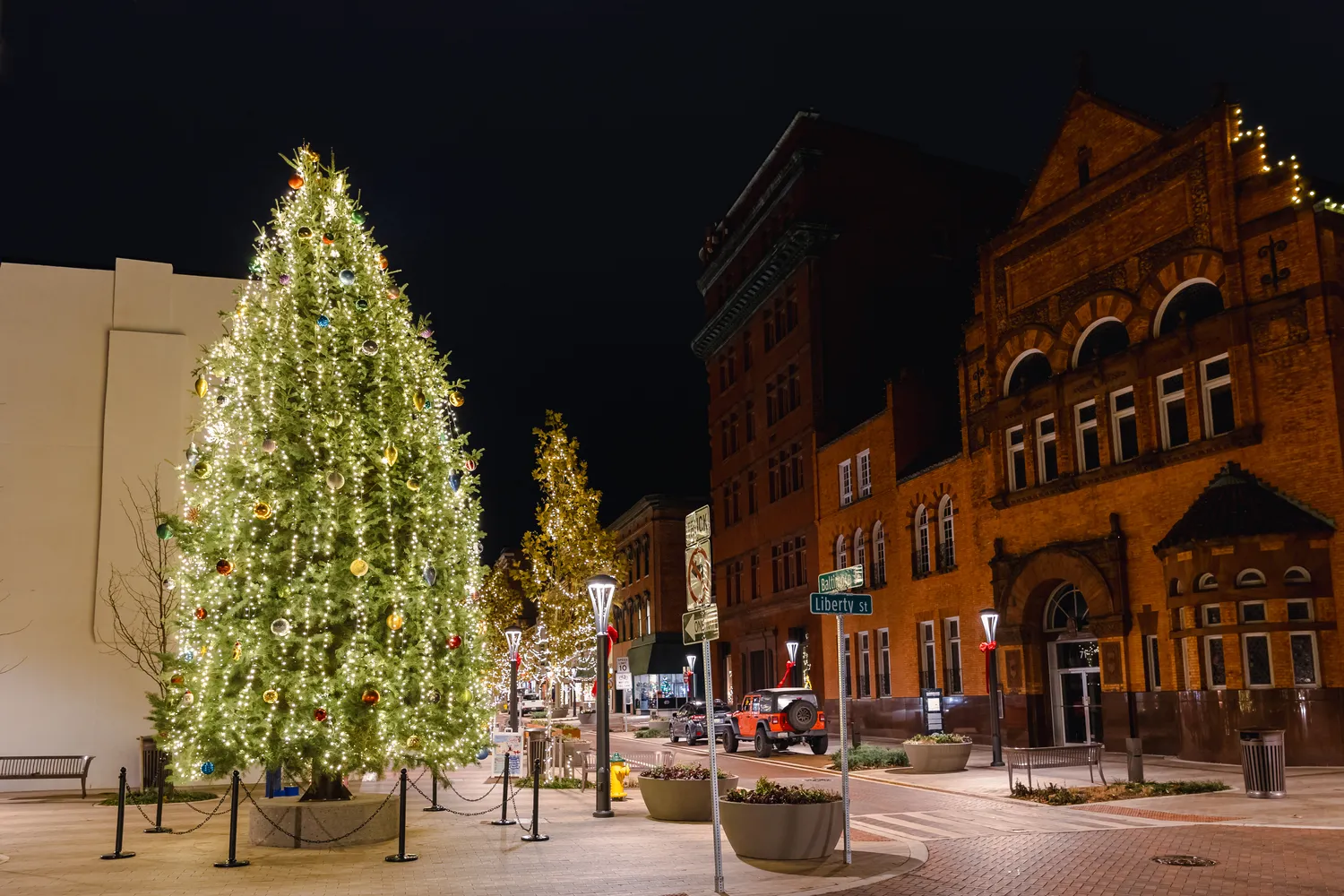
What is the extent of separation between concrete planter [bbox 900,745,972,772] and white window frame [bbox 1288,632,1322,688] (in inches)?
256

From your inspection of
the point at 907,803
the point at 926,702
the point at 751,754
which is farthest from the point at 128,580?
the point at 926,702

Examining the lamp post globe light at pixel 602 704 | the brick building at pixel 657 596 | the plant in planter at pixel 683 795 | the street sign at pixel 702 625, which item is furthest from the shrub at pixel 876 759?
the brick building at pixel 657 596

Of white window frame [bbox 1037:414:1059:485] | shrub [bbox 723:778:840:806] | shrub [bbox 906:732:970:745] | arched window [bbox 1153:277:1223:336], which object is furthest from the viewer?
white window frame [bbox 1037:414:1059:485]

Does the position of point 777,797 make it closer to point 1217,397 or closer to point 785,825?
point 785,825

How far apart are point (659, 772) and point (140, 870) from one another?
7.06 m

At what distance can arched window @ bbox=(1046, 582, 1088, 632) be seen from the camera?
29.3 metres

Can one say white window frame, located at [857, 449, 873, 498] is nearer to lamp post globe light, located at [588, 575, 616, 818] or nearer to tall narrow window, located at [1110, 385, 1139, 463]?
tall narrow window, located at [1110, 385, 1139, 463]

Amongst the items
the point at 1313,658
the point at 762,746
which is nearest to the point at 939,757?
the point at 1313,658

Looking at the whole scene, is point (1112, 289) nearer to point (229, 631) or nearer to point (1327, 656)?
point (1327, 656)

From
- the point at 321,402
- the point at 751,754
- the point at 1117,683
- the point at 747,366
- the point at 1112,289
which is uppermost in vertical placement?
the point at 747,366

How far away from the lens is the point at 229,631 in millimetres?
14141

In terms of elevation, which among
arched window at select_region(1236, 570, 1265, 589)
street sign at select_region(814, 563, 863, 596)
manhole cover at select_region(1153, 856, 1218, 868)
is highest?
arched window at select_region(1236, 570, 1265, 589)

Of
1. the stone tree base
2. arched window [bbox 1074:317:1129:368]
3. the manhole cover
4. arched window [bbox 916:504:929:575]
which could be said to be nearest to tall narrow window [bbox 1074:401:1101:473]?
arched window [bbox 1074:317:1129:368]

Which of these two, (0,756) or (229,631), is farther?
(0,756)
